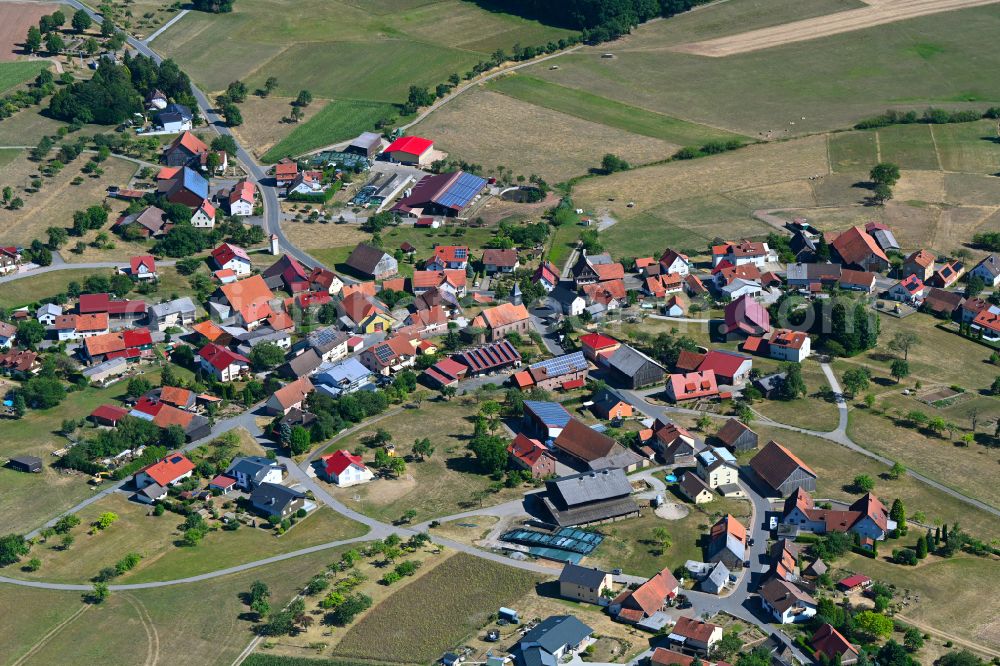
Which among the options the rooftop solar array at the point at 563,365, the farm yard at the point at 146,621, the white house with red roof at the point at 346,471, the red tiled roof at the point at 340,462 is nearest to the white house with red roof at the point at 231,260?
the rooftop solar array at the point at 563,365

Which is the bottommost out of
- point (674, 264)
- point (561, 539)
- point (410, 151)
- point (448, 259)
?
point (561, 539)

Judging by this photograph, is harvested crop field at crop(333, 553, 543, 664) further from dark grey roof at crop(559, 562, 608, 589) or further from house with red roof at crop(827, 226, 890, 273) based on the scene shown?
house with red roof at crop(827, 226, 890, 273)

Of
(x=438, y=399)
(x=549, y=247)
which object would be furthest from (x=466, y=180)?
(x=438, y=399)

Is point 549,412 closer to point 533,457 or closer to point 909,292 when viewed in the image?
point 533,457

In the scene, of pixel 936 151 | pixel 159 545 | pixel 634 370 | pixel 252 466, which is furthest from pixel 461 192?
pixel 159 545

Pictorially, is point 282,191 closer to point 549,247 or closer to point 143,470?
point 549,247

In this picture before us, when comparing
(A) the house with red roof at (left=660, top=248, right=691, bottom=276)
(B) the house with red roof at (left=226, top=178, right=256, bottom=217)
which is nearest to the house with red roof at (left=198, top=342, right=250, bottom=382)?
(B) the house with red roof at (left=226, top=178, right=256, bottom=217)
